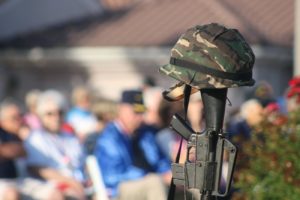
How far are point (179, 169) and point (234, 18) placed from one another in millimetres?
16932

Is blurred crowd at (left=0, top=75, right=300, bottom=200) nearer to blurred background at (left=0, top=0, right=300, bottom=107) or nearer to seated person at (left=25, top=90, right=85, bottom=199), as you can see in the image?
seated person at (left=25, top=90, right=85, bottom=199)

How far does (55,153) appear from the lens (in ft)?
35.0

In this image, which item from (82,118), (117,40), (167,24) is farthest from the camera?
(167,24)

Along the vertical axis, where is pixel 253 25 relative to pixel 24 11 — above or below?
below

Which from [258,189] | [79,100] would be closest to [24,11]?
[79,100]

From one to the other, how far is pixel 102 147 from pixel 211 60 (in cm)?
450

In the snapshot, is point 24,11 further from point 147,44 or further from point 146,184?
point 146,184

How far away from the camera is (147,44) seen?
847 inches

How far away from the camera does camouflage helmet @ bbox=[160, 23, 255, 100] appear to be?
476cm

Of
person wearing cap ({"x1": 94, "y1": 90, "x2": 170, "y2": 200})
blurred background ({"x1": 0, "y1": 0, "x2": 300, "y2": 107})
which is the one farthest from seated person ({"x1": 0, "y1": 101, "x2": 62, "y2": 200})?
blurred background ({"x1": 0, "y1": 0, "x2": 300, "y2": 107})

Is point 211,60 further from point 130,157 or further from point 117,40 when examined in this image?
point 117,40

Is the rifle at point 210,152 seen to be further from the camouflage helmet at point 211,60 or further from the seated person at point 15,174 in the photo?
the seated person at point 15,174

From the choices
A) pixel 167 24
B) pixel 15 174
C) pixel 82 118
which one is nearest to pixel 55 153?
pixel 15 174

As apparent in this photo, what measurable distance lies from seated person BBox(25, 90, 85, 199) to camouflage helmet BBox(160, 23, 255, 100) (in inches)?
213
